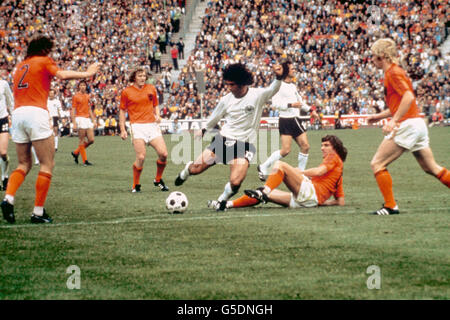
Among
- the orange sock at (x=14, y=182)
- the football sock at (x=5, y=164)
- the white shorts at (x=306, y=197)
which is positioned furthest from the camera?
the football sock at (x=5, y=164)

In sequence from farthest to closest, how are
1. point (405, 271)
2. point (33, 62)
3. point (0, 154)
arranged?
1. point (0, 154)
2. point (33, 62)
3. point (405, 271)

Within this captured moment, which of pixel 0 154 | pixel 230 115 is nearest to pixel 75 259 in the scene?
pixel 230 115

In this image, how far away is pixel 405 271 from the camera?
237 inches

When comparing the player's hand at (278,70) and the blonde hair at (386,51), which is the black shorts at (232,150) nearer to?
the player's hand at (278,70)

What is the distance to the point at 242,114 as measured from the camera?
34.8 feet

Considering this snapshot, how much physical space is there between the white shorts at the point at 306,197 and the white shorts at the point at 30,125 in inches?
139

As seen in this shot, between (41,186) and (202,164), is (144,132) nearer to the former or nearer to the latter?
(202,164)

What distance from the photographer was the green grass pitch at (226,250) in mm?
5516

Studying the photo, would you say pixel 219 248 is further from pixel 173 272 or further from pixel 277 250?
pixel 173 272

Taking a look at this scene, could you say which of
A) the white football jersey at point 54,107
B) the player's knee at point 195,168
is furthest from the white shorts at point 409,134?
the white football jersey at point 54,107

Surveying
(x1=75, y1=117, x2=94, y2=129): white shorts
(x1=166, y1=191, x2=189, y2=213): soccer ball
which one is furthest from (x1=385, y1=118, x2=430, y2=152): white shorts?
(x1=75, y1=117, x2=94, y2=129): white shorts

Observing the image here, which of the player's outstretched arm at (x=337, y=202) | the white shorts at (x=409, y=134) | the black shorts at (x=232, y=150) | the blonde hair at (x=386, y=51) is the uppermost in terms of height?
the blonde hair at (x=386, y=51)

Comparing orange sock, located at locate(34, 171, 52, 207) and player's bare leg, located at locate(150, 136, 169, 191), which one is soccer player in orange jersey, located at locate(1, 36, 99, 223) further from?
player's bare leg, located at locate(150, 136, 169, 191)
